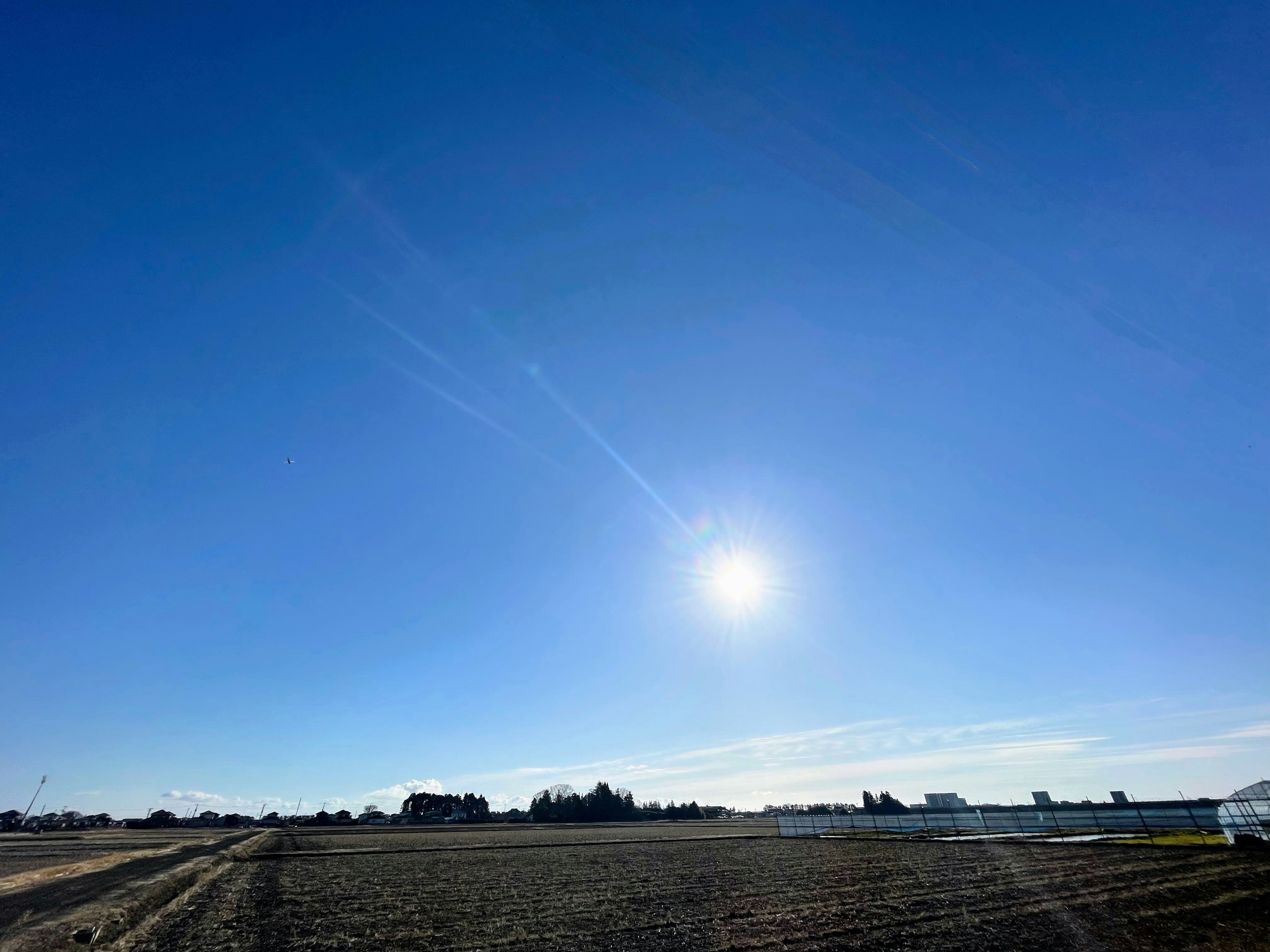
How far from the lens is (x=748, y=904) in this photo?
19.6 m

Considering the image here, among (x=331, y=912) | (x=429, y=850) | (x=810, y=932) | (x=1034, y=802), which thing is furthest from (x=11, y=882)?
(x=1034, y=802)

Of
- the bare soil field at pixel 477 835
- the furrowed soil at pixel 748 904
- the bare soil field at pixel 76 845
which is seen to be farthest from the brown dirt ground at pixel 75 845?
the furrowed soil at pixel 748 904

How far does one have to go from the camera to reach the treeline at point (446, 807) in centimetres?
16062

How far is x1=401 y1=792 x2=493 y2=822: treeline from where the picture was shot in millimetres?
160625

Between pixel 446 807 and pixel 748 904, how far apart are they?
17902 cm

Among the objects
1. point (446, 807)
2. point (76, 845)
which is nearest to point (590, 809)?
point (446, 807)

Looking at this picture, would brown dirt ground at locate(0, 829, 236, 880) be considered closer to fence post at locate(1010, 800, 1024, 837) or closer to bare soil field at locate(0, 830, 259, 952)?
Result: bare soil field at locate(0, 830, 259, 952)

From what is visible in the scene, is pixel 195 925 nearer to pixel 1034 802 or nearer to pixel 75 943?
pixel 75 943

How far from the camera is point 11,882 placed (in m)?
24.9

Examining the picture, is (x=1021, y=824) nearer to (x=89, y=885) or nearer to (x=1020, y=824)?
(x=1020, y=824)

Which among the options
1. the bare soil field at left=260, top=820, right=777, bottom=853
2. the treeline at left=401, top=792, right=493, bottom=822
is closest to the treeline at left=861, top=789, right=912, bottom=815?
the bare soil field at left=260, top=820, right=777, bottom=853

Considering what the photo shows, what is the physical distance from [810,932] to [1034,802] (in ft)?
508

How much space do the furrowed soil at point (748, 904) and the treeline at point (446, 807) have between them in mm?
146321

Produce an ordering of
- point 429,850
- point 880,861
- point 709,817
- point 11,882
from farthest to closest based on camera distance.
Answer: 1. point 709,817
2. point 429,850
3. point 880,861
4. point 11,882
